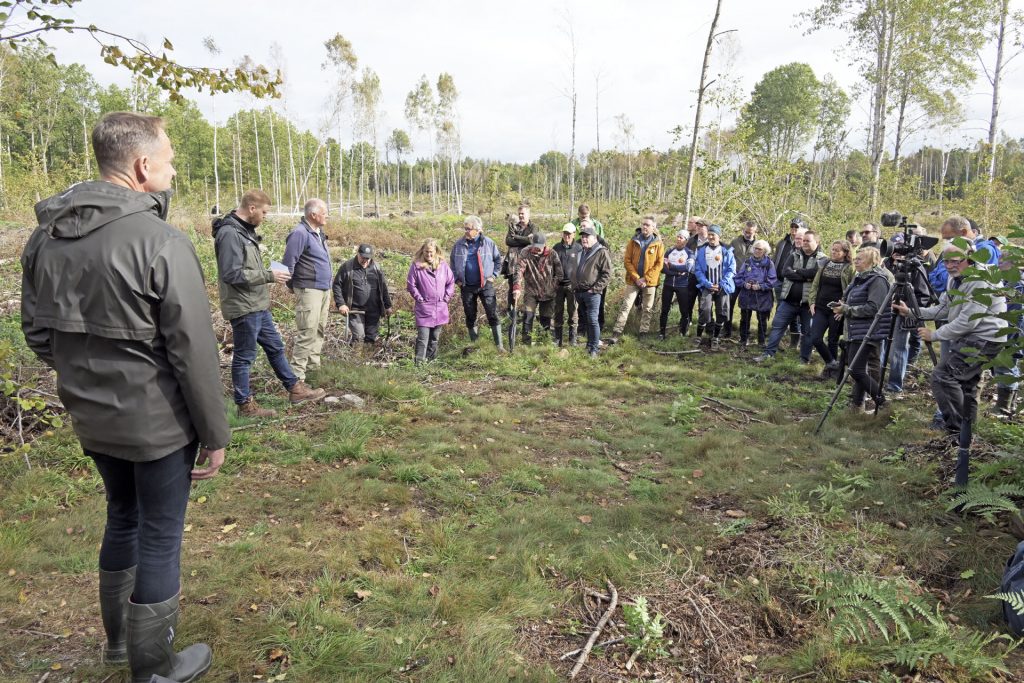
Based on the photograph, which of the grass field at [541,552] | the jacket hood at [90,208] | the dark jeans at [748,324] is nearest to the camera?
the jacket hood at [90,208]

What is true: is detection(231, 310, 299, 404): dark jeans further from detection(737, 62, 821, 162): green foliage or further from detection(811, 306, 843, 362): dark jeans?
detection(737, 62, 821, 162): green foliage

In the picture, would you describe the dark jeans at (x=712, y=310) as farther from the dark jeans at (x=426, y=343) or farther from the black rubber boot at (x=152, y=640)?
the black rubber boot at (x=152, y=640)

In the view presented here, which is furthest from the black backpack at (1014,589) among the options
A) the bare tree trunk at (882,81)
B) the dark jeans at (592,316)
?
the bare tree trunk at (882,81)

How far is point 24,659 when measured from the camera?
2516mm

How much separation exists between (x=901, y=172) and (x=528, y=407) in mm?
19659

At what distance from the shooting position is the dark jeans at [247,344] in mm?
5461

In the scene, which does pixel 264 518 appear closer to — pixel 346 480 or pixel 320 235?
pixel 346 480

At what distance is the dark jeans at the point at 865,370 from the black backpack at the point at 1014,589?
3.40 m

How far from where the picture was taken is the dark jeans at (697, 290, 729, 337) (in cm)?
→ 945

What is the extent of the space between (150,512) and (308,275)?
4491 millimetres

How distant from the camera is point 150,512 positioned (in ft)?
6.87

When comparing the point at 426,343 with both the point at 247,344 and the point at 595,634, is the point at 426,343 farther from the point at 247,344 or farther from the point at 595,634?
the point at 595,634

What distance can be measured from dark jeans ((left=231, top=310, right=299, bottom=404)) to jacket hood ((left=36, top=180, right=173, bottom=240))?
357cm

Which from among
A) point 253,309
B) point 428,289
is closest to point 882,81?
point 428,289
